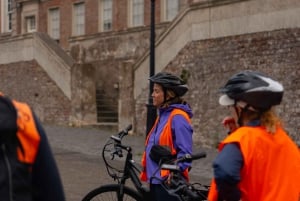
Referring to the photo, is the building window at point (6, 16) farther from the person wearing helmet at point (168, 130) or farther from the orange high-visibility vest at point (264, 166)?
the orange high-visibility vest at point (264, 166)

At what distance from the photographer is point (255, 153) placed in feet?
11.3

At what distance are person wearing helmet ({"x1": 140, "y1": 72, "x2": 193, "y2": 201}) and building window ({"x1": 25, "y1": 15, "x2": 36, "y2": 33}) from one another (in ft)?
103

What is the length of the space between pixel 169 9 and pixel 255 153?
24312 millimetres

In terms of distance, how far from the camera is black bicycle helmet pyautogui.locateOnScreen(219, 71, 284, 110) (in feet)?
11.6

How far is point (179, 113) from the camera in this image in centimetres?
552

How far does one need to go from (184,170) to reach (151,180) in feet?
1.04

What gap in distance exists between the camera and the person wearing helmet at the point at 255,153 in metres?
3.43

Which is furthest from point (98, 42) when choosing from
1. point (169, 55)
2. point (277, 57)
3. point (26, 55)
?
point (277, 57)

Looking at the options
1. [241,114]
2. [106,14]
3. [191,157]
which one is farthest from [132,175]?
[106,14]

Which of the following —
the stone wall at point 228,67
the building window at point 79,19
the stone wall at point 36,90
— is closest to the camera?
the stone wall at point 228,67

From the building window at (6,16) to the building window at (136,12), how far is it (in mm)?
12197

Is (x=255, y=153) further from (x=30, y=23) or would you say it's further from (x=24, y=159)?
(x=30, y=23)

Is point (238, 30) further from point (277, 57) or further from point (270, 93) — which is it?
point (270, 93)

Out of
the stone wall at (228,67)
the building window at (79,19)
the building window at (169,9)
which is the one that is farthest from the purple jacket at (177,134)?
the building window at (79,19)
